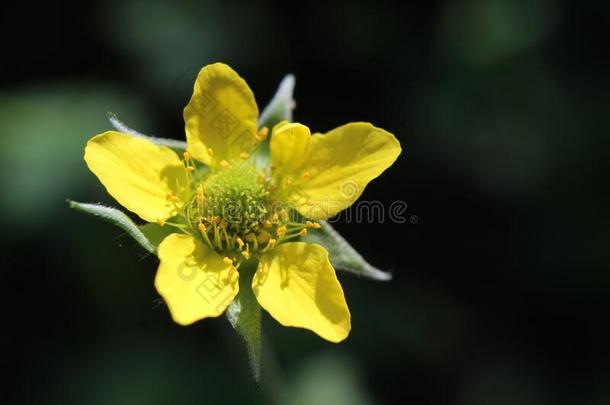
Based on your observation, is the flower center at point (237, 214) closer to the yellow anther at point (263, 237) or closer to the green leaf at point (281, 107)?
the yellow anther at point (263, 237)

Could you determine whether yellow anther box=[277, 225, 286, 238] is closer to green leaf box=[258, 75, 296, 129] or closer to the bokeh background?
green leaf box=[258, 75, 296, 129]

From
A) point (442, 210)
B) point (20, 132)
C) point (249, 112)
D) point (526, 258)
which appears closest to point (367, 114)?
point (442, 210)

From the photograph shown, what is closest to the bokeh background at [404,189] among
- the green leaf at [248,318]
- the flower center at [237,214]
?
the flower center at [237,214]

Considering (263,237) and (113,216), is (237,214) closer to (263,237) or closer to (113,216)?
(263,237)

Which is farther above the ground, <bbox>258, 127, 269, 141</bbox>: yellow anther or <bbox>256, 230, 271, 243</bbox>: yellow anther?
<bbox>258, 127, 269, 141</bbox>: yellow anther

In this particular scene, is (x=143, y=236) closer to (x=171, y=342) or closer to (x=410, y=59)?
(x=171, y=342)

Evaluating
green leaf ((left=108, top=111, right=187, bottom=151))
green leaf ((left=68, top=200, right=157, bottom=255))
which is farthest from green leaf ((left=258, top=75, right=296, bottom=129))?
green leaf ((left=68, top=200, right=157, bottom=255))
